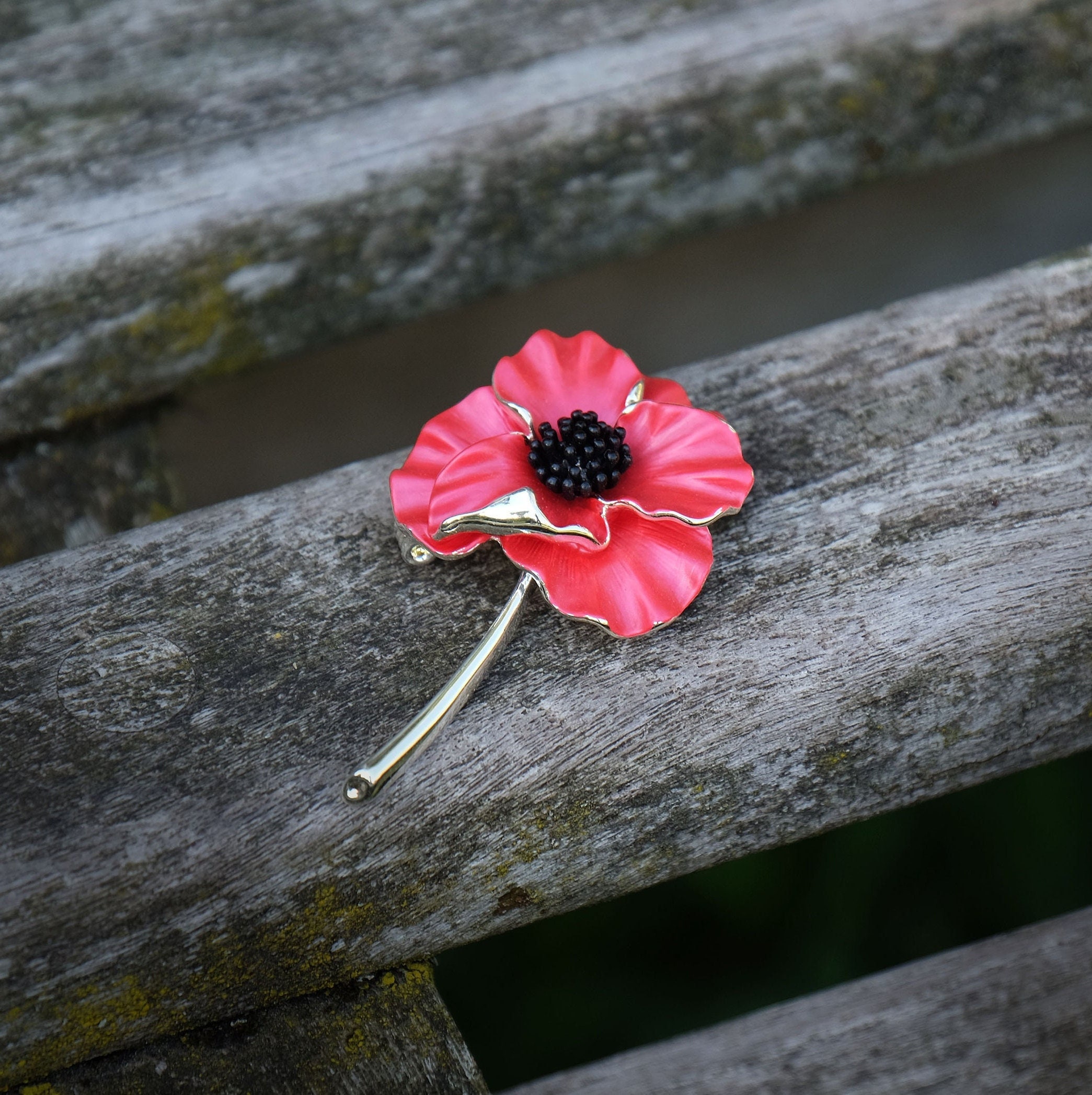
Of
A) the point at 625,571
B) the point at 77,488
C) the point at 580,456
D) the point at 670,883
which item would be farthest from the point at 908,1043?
the point at 77,488

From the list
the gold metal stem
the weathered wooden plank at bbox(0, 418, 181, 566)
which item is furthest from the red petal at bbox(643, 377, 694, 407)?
the weathered wooden plank at bbox(0, 418, 181, 566)

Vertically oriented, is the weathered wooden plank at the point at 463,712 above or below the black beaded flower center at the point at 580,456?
below

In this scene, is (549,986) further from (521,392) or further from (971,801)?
(521,392)

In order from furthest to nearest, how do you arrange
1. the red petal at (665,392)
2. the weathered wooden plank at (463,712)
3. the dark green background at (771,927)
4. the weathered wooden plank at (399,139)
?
the dark green background at (771,927)
the weathered wooden plank at (399,139)
the red petal at (665,392)
the weathered wooden plank at (463,712)

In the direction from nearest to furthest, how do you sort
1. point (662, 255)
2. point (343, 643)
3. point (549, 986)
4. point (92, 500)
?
point (343, 643)
point (92, 500)
point (549, 986)
point (662, 255)

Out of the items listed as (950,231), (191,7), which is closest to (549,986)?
(191,7)

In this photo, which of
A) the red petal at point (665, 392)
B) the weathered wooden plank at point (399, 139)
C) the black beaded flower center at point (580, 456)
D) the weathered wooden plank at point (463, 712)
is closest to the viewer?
the weathered wooden plank at point (463, 712)

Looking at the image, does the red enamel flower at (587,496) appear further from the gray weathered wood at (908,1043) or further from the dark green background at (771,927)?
the dark green background at (771,927)

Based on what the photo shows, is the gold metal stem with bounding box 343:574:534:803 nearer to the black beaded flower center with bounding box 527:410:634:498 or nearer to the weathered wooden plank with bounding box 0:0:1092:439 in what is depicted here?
the black beaded flower center with bounding box 527:410:634:498

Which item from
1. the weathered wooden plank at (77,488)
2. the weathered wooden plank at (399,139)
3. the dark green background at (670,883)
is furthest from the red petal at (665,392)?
the weathered wooden plank at (77,488)
